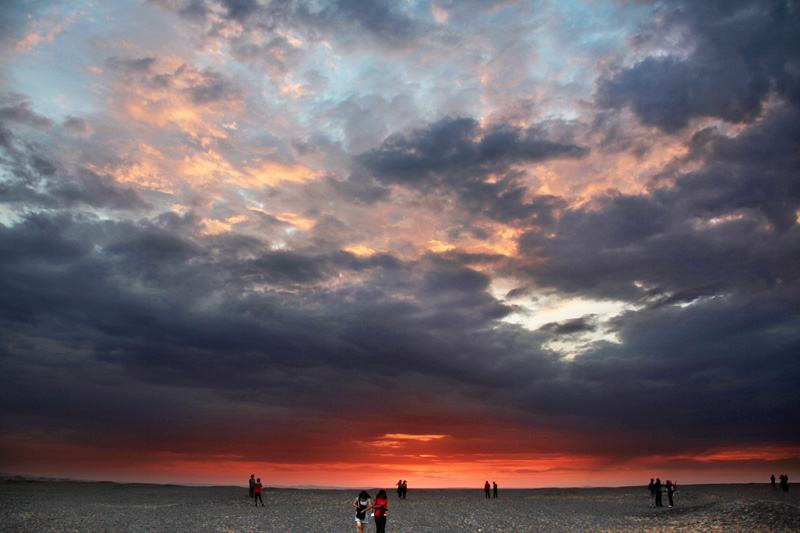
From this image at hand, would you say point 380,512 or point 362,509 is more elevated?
point 362,509

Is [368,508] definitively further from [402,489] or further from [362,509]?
[402,489]

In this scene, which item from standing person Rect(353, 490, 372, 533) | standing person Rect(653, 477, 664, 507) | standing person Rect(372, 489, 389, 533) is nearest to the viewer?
standing person Rect(353, 490, 372, 533)

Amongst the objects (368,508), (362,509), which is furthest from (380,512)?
(362,509)

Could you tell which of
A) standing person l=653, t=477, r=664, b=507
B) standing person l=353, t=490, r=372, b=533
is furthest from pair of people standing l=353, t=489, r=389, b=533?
standing person l=653, t=477, r=664, b=507

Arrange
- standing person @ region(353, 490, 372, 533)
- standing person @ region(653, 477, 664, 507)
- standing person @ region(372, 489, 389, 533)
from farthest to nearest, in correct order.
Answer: standing person @ region(653, 477, 664, 507), standing person @ region(372, 489, 389, 533), standing person @ region(353, 490, 372, 533)

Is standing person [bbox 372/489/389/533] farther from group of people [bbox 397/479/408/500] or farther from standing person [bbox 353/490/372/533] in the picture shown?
group of people [bbox 397/479/408/500]

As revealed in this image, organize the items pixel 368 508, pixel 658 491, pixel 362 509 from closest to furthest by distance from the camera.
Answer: pixel 362 509
pixel 368 508
pixel 658 491

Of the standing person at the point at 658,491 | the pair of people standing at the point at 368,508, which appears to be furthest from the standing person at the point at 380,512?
the standing person at the point at 658,491

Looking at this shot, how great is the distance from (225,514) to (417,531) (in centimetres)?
2425

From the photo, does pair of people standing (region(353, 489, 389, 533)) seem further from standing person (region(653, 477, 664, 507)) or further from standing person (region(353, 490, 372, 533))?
standing person (region(653, 477, 664, 507))

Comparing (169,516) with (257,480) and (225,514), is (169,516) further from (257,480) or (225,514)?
(257,480)

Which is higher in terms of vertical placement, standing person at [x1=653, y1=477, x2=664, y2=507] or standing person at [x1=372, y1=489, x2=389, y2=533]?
standing person at [x1=372, y1=489, x2=389, y2=533]

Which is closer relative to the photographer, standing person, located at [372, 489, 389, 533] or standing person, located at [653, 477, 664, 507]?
standing person, located at [372, 489, 389, 533]

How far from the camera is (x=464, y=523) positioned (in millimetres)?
48062
